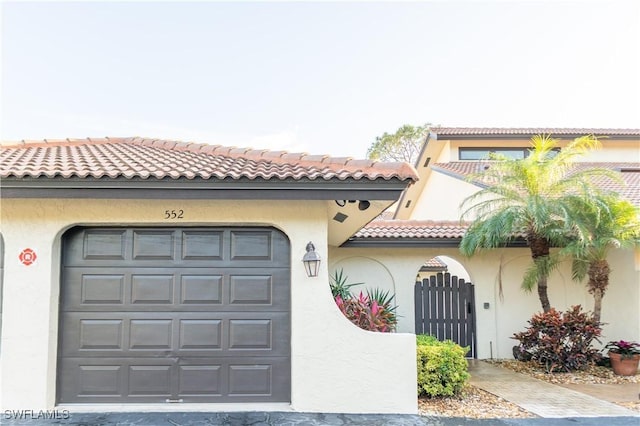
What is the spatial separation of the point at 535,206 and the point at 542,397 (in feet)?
14.8

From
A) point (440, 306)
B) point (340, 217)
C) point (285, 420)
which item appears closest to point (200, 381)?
point (285, 420)

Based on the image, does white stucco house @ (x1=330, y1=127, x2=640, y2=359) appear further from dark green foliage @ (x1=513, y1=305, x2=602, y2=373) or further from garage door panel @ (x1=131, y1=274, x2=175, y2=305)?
garage door panel @ (x1=131, y1=274, x2=175, y2=305)

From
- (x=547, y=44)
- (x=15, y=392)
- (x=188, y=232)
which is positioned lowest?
(x=15, y=392)

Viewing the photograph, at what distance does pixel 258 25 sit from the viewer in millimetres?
15297

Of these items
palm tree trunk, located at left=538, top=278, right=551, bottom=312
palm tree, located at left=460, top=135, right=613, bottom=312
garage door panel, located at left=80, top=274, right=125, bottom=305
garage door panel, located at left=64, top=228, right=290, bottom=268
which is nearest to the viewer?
garage door panel, located at left=80, top=274, right=125, bottom=305

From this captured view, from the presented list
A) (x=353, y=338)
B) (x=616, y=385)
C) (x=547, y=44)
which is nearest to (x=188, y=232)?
(x=353, y=338)

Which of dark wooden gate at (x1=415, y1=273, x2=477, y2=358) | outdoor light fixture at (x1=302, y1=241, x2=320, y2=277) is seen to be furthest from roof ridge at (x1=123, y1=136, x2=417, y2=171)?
dark wooden gate at (x1=415, y1=273, x2=477, y2=358)

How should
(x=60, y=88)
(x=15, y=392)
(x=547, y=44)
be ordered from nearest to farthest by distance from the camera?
1. (x=15, y=392)
2. (x=547, y=44)
3. (x=60, y=88)

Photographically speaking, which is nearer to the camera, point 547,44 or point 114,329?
point 114,329

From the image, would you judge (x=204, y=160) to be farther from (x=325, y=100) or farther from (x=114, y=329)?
(x=325, y=100)

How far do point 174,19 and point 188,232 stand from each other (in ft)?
32.7

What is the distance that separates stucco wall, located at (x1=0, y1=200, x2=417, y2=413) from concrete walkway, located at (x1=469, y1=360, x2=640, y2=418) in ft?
7.86

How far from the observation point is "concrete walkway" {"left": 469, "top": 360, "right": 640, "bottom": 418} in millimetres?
6902

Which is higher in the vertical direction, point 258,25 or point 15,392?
point 258,25
